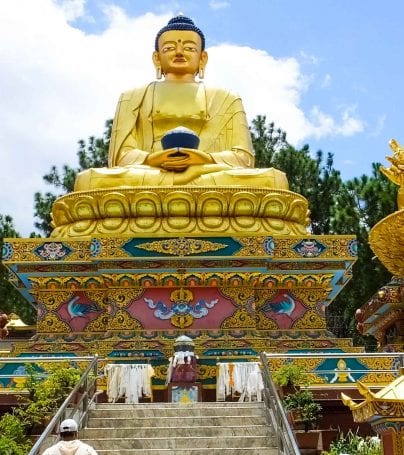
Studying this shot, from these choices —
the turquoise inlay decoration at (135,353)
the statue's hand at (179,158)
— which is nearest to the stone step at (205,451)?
the turquoise inlay decoration at (135,353)

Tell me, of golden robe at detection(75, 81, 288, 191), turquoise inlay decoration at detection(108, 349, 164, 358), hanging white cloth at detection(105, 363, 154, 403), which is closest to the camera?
hanging white cloth at detection(105, 363, 154, 403)

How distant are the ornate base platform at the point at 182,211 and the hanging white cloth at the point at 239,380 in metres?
2.82

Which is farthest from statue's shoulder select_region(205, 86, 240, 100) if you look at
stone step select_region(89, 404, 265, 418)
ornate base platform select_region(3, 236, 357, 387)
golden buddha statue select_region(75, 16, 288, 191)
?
stone step select_region(89, 404, 265, 418)

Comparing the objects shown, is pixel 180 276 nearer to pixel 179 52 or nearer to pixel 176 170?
pixel 176 170

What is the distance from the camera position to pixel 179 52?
1672 centimetres

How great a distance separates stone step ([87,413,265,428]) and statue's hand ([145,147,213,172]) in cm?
633

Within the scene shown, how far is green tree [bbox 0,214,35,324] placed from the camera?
2267cm

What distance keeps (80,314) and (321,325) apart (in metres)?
3.68

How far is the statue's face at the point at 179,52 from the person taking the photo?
54.9 ft

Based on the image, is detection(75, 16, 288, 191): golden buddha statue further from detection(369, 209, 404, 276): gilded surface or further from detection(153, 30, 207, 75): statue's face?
detection(369, 209, 404, 276): gilded surface

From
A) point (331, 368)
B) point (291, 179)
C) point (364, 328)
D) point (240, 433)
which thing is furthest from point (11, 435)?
point (291, 179)

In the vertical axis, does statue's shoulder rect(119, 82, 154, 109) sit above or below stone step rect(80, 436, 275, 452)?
above

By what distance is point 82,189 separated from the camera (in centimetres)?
1406

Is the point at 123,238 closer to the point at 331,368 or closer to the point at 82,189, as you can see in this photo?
the point at 82,189
